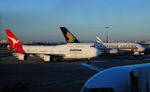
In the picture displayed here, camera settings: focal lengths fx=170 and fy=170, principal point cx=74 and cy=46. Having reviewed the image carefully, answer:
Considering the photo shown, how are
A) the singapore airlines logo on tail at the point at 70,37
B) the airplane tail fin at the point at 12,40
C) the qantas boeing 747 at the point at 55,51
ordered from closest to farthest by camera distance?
the qantas boeing 747 at the point at 55,51, the airplane tail fin at the point at 12,40, the singapore airlines logo on tail at the point at 70,37

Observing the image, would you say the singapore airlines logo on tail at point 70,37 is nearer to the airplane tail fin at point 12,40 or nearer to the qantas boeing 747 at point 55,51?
the qantas boeing 747 at point 55,51

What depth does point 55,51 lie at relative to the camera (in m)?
33.3

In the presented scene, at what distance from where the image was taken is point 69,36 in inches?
1823

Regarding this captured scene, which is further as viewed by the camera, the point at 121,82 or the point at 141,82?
the point at 121,82

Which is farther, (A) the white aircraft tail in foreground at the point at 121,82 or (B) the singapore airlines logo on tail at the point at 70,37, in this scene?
(B) the singapore airlines logo on tail at the point at 70,37

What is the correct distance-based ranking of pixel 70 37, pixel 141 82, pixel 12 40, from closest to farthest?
1. pixel 141 82
2. pixel 12 40
3. pixel 70 37

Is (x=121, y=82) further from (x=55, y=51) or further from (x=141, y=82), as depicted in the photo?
(x=55, y=51)

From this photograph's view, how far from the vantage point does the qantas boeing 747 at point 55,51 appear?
31.0 metres

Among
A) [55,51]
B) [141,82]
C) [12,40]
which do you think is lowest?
[141,82]

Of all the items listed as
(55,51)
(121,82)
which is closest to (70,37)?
(55,51)

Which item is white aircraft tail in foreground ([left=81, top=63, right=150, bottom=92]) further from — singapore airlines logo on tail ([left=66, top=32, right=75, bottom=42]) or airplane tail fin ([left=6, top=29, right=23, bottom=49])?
singapore airlines logo on tail ([left=66, top=32, right=75, bottom=42])

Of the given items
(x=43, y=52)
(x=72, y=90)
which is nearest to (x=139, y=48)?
(x=43, y=52)

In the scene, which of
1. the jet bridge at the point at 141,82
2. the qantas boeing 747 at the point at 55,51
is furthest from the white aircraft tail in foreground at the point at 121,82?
the qantas boeing 747 at the point at 55,51

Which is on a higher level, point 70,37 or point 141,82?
point 70,37
